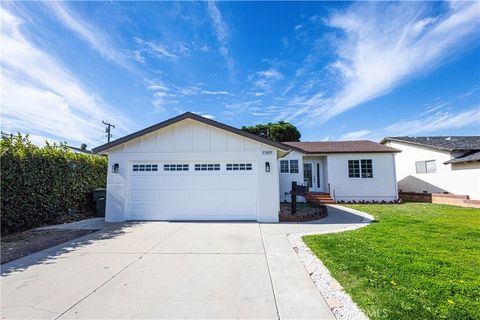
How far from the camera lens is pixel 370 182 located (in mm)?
15648

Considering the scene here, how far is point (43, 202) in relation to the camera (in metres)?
8.68

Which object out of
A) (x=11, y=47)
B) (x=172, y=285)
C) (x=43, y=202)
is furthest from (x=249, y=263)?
(x=11, y=47)

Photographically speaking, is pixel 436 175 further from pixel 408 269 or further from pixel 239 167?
pixel 408 269

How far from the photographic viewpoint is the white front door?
17062 millimetres

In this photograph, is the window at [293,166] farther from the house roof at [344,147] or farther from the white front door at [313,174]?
the white front door at [313,174]

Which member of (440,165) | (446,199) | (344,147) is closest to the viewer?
(446,199)

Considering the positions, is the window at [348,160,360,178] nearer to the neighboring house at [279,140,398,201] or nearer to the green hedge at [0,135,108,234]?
the neighboring house at [279,140,398,201]

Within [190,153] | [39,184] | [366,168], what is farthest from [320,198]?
[39,184]

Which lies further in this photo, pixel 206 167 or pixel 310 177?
pixel 310 177

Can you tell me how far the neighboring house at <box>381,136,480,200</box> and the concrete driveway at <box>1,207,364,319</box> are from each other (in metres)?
15.1

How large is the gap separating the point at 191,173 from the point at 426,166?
59.3 ft

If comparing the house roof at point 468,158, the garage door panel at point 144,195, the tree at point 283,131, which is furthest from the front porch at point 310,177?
the tree at point 283,131

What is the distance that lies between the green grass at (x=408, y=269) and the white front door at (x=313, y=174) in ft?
31.9

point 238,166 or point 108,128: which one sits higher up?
point 108,128
